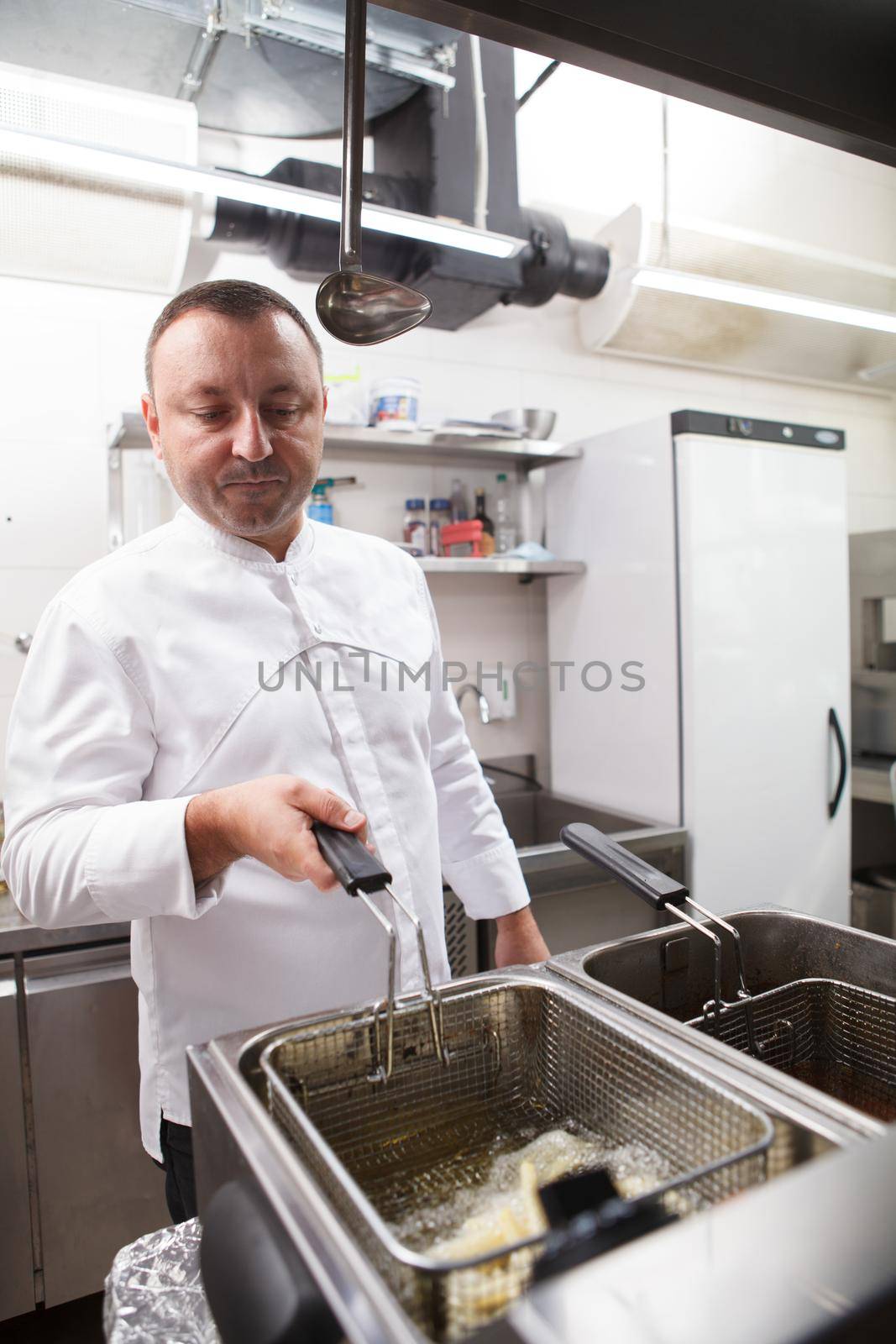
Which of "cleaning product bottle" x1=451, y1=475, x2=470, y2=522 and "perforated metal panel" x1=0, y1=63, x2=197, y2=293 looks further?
"cleaning product bottle" x1=451, y1=475, x2=470, y2=522

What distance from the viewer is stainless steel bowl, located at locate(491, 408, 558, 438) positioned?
2.69 m

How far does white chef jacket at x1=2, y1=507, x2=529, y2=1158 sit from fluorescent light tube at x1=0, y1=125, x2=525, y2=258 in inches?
32.4

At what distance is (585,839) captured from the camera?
986 mm

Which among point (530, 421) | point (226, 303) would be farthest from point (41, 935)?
point (530, 421)

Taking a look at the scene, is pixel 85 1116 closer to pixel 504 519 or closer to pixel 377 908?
pixel 377 908

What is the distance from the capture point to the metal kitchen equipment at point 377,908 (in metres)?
0.65

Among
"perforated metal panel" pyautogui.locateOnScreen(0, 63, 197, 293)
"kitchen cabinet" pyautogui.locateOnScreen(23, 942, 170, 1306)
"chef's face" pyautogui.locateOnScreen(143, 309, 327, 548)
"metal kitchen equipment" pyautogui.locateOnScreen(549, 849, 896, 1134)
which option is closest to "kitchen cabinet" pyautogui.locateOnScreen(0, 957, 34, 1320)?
"kitchen cabinet" pyautogui.locateOnScreen(23, 942, 170, 1306)

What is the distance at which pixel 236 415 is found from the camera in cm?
115

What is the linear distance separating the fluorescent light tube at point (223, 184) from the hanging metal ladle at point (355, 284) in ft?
2.37

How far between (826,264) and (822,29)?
2.92m

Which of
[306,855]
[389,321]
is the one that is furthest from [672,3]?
[306,855]

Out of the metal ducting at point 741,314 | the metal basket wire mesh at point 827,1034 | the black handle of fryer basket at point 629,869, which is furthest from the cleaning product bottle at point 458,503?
the metal basket wire mesh at point 827,1034

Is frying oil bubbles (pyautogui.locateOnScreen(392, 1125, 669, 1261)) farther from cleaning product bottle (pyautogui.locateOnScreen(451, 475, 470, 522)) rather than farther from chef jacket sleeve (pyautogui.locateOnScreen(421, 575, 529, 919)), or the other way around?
cleaning product bottle (pyautogui.locateOnScreen(451, 475, 470, 522))

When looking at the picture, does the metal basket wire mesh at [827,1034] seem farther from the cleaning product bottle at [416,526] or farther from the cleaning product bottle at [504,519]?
the cleaning product bottle at [504,519]
